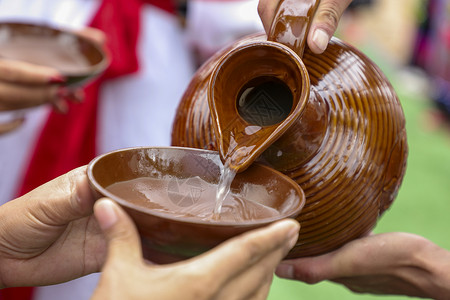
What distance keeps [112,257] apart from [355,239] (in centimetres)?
64

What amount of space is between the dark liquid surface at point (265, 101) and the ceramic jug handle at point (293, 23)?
0.08m

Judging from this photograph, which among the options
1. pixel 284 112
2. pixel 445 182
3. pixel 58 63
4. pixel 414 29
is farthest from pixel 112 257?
pixel 414 29

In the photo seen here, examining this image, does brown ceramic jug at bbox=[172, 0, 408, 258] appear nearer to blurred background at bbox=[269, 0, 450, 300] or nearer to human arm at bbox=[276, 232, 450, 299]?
human arm at bbox=[276, 232, 450, 299]

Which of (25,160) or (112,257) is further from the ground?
(112,257)

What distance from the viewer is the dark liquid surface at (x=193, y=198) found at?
0.92m

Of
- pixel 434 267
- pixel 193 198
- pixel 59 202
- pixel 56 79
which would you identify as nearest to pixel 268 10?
pixel 193 198

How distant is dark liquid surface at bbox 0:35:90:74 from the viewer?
2.12 metres

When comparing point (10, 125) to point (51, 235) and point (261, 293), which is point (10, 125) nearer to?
point (51, 235)

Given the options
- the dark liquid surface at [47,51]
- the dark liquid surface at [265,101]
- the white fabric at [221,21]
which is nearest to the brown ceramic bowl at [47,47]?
the dark liquid surface at [47,51]

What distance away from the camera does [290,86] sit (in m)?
1.03

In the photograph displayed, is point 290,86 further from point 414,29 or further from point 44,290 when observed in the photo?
point 414,29

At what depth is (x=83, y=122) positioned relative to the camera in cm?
221

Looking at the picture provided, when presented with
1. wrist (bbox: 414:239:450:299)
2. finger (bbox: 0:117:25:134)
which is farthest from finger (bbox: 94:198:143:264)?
finger (bbox: 0:117:25:134)

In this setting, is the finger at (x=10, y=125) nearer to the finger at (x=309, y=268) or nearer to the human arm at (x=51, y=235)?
the human arm at (x=51, y=235)
